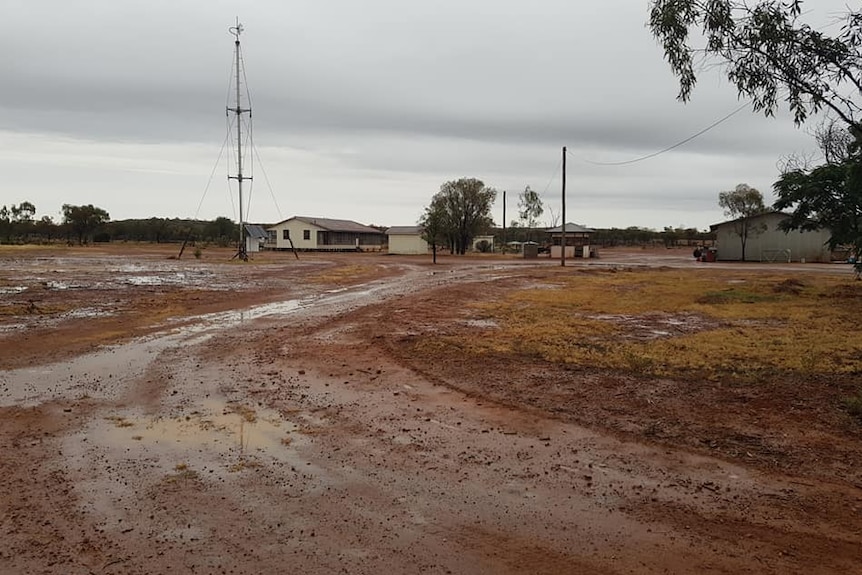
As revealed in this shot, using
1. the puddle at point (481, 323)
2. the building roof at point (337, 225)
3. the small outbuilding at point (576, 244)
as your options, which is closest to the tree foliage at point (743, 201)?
the small outbuilding at point (576, 244)

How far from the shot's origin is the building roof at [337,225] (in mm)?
74894

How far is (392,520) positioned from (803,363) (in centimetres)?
781

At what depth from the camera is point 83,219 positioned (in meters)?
79.0

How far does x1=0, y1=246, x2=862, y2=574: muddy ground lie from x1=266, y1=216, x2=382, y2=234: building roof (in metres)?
65.0

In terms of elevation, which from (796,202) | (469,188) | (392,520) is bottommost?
(392,520)

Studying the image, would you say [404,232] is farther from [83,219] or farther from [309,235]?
[83,219]

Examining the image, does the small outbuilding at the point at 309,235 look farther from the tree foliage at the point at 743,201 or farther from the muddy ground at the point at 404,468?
the muddy ground at the point at 404,468

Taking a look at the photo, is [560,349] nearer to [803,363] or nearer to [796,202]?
[803,363]

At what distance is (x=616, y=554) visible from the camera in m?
4.02

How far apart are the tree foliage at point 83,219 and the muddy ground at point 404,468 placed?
77.9m

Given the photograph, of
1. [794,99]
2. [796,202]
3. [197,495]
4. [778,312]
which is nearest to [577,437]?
[197,495]

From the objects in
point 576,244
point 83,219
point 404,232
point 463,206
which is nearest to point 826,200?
point 576,244

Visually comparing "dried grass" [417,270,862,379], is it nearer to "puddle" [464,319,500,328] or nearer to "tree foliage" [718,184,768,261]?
"puddle" [464,319,500,328]

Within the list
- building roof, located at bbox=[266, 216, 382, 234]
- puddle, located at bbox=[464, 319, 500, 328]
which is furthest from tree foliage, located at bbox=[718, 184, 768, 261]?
puddle, located at bbox=[464, 319, 500, 328]
